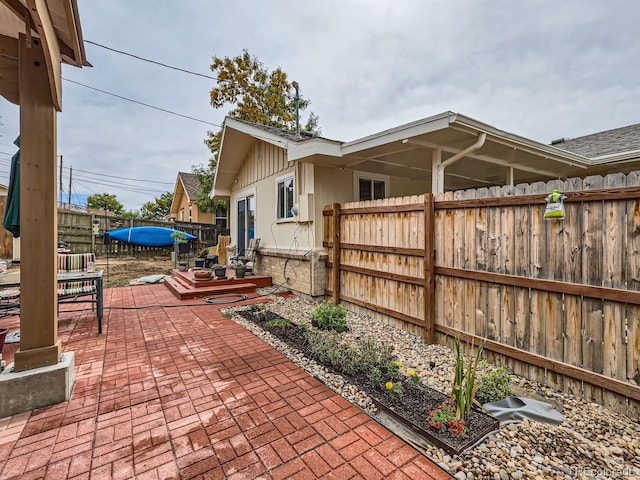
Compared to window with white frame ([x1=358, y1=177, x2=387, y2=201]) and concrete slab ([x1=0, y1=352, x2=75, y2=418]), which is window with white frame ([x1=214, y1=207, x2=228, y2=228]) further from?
concrete slab ([x1=0, y1=352, x2=75, y2=418])

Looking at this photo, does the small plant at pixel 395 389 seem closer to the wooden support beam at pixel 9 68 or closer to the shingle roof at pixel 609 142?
the wooden support beam at pixel 9 68

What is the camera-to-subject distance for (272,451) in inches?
77.1

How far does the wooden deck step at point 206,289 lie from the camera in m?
6.61

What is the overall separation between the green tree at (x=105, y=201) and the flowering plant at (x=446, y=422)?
42374 mm

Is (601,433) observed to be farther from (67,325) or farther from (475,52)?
(475,52)

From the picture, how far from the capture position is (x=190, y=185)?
20.3 metres

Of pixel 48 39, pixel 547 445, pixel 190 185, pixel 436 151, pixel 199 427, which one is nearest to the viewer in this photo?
pixel 547 445

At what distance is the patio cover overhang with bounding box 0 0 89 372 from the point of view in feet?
7.98

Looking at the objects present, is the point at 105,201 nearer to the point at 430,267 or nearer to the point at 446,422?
the point at 430,267

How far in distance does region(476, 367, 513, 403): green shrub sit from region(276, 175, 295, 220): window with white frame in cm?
529

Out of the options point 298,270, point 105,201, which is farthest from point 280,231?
point 105,201

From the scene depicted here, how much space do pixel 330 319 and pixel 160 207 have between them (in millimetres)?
34459

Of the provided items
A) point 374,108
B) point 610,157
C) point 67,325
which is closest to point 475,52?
point 610,157

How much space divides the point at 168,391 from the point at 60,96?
2.95 metres
